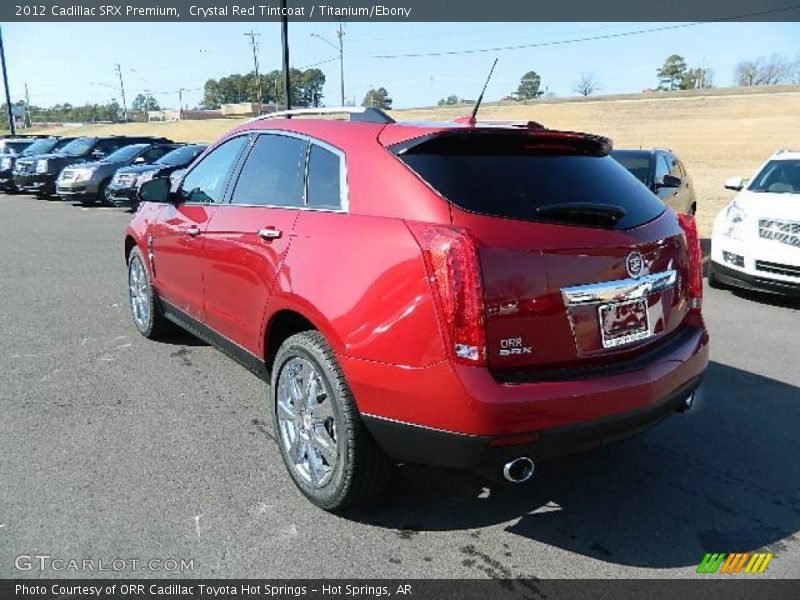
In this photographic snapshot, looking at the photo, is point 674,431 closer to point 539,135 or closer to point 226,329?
point 539,135

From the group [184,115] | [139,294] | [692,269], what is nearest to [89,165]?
[139,294]

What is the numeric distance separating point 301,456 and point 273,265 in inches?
37.2

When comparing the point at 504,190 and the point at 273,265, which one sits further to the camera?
the point at 273,265

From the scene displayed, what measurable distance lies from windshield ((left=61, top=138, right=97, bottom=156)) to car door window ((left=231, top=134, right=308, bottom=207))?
18.1 m

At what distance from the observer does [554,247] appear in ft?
8.28

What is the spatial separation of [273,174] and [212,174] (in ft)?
2.84

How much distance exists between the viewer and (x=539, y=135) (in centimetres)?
294

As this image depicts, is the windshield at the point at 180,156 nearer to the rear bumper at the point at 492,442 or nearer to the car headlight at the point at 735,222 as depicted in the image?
the car headlight at the point at 735,222

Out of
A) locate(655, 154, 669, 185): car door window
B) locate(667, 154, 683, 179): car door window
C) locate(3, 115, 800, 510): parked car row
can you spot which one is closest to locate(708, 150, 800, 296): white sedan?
locate(655, 154, 669, 185): car door window

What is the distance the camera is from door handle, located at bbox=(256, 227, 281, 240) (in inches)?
128

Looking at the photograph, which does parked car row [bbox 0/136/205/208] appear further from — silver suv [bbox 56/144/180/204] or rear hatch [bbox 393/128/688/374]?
rear hatch [bbox 393/128/688/374]

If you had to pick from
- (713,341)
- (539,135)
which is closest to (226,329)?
(539,135)

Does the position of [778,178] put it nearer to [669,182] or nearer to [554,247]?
[669,182]

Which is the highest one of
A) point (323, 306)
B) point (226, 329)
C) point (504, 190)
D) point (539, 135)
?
point (539, 135)
